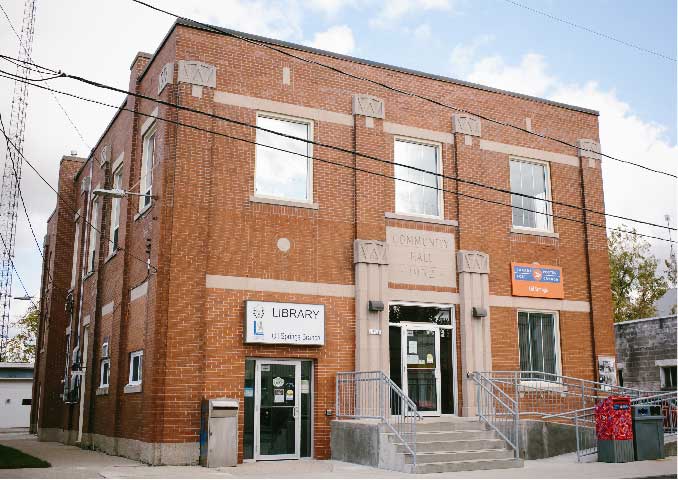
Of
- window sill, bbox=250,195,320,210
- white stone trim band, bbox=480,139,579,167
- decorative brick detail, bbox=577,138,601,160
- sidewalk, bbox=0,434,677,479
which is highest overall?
decorative brick detail, bbox=577,138,601,160

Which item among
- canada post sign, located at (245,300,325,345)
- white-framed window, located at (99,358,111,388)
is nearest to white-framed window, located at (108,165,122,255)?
white-framed window, located at (99,358,111,388)

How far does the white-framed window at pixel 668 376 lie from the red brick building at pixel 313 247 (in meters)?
9.02

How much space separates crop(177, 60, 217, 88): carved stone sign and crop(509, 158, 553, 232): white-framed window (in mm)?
8573

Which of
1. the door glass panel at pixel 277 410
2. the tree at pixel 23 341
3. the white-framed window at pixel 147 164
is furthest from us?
the tree at pixel 23 341

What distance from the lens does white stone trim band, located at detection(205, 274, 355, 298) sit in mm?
16141

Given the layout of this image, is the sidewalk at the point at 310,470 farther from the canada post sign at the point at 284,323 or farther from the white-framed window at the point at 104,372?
the white-framed window at the point at 104,372

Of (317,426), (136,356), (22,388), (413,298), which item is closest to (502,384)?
(413,298)

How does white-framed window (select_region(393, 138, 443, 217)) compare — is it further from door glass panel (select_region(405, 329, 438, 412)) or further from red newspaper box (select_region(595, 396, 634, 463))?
red newspaper box (select_region(595, 396, 634, 463))

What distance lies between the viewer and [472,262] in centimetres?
1872

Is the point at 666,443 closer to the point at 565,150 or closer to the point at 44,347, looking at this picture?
the point at 565,150

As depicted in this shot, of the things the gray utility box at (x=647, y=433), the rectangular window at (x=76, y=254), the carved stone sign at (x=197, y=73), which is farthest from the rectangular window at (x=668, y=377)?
the rectangular window at (x=76, y=254)

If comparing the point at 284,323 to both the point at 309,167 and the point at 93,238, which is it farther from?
the point at 93,238

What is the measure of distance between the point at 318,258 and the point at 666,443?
874 centimetres

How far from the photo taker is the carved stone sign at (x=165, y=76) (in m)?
16.6
